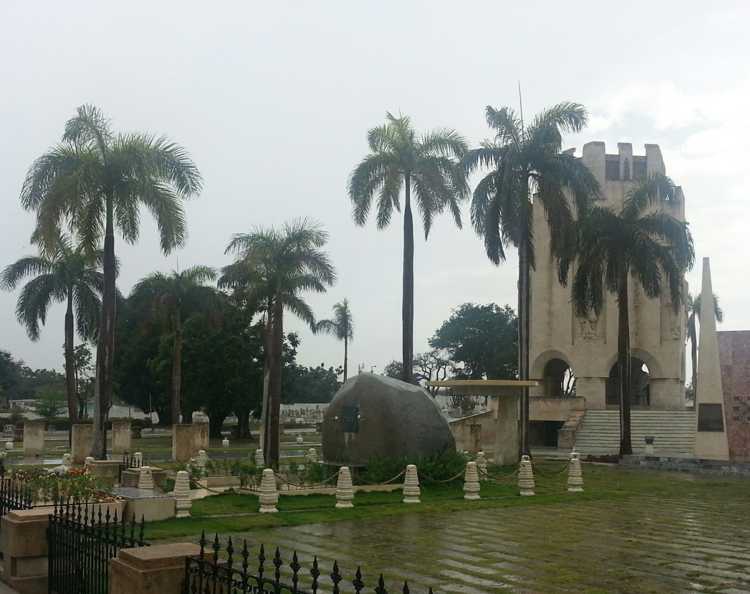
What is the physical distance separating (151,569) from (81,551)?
2034 mm

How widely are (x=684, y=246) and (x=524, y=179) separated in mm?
7660

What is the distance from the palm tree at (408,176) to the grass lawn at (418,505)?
35.8ft

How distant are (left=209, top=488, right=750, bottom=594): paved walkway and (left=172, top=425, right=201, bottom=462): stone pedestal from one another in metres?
19.0

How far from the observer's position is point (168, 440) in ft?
162

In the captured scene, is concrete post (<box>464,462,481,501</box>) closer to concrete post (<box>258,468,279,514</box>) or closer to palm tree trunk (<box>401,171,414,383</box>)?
concrete post (<box>258,468,279,514</box>)

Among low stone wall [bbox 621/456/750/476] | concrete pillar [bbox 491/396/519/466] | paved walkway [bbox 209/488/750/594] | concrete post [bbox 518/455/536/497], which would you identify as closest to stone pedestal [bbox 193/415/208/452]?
concrete pillar [bbox 491/396/519/466]

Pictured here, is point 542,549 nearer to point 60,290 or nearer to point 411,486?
point 411,486

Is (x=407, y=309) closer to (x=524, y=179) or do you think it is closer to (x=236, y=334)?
(x=524, y=179)

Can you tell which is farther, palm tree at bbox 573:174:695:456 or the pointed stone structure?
palm tree at bbox 573:174:695:456

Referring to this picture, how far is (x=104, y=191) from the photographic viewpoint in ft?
82.8

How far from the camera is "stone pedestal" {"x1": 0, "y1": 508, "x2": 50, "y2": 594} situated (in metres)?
9.18

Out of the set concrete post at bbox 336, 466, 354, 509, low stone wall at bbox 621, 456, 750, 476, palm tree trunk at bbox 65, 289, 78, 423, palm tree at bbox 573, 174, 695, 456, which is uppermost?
palm tree at bbox 573, 174, 695, 456

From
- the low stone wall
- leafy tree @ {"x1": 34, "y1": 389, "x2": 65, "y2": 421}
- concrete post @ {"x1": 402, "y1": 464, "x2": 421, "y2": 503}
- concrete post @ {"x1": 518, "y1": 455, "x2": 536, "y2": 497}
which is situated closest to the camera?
concrete post @ {"x1": 402, "y1": 464, "x2": 421, "y2": 503}

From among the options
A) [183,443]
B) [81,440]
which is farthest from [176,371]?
[81,440]
